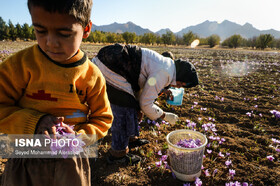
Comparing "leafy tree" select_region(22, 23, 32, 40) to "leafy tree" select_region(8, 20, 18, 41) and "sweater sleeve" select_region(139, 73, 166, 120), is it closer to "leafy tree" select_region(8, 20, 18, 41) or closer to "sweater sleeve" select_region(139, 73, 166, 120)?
"leafy tree" select_region(8, 20, 18, 41)

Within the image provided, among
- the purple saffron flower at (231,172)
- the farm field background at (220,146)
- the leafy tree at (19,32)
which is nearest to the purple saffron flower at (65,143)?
the farm field background at (220,146)

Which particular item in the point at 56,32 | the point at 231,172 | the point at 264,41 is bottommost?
the point at 231,172

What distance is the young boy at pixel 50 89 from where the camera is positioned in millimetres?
1116

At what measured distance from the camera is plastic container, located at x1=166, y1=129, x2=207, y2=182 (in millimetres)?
2576

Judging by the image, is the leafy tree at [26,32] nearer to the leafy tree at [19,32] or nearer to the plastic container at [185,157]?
the leafy tree at [19,32]

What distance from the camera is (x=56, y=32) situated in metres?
1.12

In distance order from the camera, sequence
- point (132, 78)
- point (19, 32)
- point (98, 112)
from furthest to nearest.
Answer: point (19, 32), point (132, 78), point (98, 112)

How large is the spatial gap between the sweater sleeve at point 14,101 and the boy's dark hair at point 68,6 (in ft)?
1.39

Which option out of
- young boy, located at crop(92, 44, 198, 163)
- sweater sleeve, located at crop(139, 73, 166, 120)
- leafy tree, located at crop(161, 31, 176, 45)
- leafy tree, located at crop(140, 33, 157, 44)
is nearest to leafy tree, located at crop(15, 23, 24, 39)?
leafy tree, located at crop(140, 33, 157, 44)

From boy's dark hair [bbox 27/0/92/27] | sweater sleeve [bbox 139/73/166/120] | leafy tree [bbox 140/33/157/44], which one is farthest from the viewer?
leafy tree [bbox 140/33/157/44]

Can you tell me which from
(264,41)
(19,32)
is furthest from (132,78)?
(264,41)

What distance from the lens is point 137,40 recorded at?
89188 mm

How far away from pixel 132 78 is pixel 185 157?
4.93 feet

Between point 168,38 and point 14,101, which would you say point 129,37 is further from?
point 14,101
